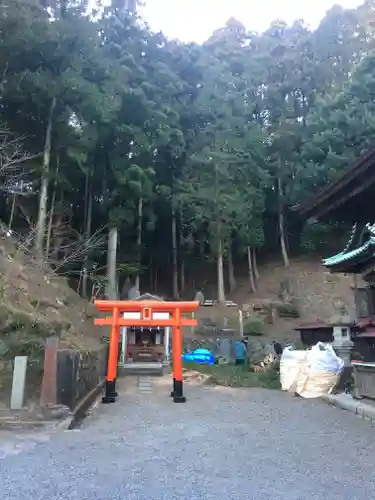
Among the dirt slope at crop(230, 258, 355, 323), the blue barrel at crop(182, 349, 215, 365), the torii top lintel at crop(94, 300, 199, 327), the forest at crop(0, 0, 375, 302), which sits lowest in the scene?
the blue barrel at crop(182, 349, 215, 365)

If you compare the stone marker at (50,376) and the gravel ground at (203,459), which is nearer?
the gravel ground at (203,459)

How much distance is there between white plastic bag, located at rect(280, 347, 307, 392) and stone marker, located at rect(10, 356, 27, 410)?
20.3ft

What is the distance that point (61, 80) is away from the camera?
648 inches

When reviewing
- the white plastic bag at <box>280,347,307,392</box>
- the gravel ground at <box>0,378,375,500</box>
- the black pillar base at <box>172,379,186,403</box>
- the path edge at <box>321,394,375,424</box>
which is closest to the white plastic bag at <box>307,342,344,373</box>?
the white plastic bag at <box>280,347,307,392</box>

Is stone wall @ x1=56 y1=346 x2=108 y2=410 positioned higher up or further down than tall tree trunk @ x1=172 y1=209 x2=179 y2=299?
further down

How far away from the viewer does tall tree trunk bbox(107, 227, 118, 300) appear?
20.0 m

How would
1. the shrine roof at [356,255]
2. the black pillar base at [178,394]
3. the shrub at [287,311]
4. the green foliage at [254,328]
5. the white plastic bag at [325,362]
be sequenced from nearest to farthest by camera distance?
the white plastic bag at [325,362] < the shrine roof at [356,255] < the black pillar base at [178,394] < the green foliage at [254,328] < the shrub at [287,311]

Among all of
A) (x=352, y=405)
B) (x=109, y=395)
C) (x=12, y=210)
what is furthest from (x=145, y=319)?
(x=12, y=210)

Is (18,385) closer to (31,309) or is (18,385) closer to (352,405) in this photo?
(31,309)

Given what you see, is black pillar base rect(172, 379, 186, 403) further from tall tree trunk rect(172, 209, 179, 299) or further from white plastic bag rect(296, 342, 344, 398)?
tall tree trunk rect(172, 209, 179, 299)

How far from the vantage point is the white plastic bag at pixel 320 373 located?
30.5 ft

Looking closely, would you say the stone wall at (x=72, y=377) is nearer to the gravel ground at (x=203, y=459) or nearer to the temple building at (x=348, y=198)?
the gravel ground at (x=203, y=459)

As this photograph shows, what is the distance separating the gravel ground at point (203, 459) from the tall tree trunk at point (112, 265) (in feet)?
40.3

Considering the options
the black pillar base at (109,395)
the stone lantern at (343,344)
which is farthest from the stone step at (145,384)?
the stone lantern at (343,344)
